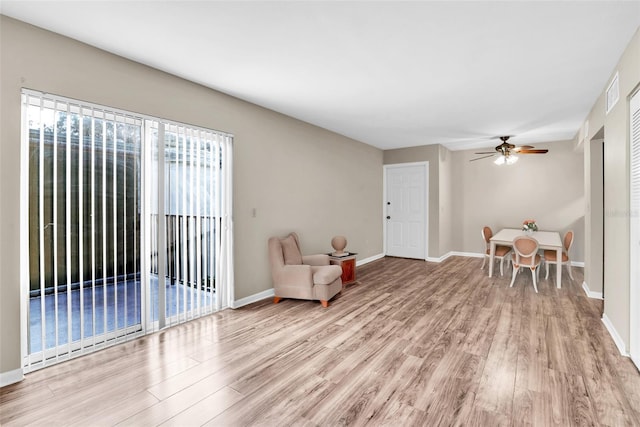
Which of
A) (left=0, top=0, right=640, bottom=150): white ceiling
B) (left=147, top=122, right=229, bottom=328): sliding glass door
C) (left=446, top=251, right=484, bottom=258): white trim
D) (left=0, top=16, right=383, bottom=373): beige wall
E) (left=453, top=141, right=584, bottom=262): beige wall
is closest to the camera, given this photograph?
(left=0, top=0, right=640, bottom=150): white ceiling

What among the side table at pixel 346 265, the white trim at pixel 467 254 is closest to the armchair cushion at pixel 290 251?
the side table at pixel 346 265

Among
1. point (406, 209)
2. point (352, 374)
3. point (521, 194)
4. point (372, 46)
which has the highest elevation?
point (372, 46)

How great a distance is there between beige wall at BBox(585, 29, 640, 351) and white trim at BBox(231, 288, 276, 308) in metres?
3.64

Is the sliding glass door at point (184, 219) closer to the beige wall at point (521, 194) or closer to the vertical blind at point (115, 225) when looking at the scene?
the vertical blind at point (115, 225)

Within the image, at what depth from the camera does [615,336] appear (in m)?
2.87

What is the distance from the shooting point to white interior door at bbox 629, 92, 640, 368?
2398 mm

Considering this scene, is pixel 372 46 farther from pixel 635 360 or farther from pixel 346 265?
pixel 635 360

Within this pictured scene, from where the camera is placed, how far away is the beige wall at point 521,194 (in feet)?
20.8

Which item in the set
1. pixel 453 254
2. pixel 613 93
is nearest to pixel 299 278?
pixel 613 93

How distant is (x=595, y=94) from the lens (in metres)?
3.63

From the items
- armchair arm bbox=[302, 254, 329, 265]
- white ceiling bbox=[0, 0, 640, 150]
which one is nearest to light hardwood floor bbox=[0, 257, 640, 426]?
armchair arm bbox=[302, 254, 329, 265]

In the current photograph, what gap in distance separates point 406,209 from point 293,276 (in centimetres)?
412

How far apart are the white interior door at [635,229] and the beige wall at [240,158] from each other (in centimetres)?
367

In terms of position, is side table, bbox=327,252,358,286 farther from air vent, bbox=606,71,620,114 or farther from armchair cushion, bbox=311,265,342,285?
air vent, bbox=606,71,620,114
